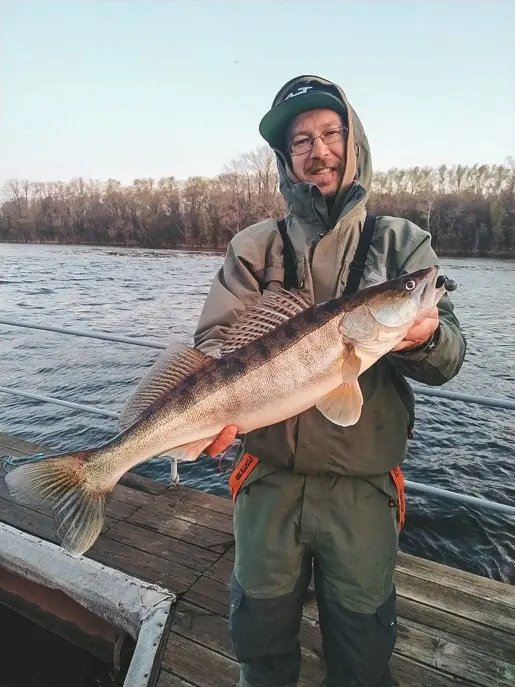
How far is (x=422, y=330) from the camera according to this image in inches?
84.7

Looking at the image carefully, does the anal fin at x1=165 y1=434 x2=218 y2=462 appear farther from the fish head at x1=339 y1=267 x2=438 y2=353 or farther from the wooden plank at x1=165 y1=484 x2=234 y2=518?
the wooden plank at x1=165 y1=484 x2=234 y2=518

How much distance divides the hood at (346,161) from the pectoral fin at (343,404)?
33.5 inches

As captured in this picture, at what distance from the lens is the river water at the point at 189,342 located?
7695 mm

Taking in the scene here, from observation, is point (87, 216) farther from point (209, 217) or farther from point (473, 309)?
point (473, 309)

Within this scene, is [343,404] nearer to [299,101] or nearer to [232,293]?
→ [232,293]

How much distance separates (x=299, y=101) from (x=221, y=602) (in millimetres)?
3007

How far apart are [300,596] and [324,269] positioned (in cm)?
158

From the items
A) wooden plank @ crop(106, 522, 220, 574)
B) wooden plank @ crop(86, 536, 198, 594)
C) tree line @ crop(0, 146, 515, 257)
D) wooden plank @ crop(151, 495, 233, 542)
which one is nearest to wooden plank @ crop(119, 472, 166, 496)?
wooden plank @ crop(151, 495, 233, 542)

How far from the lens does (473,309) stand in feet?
66.7

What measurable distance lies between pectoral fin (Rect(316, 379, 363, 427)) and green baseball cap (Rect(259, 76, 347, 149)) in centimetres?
144

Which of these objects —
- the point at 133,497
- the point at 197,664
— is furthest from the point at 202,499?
the point at 197,664

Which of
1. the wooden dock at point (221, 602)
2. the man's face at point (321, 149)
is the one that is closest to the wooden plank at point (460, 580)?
the wooden dock at point (221, 602)

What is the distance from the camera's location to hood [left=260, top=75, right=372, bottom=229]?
2.51m

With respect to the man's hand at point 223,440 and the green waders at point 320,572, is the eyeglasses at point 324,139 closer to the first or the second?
the man's hand at point 223,440
